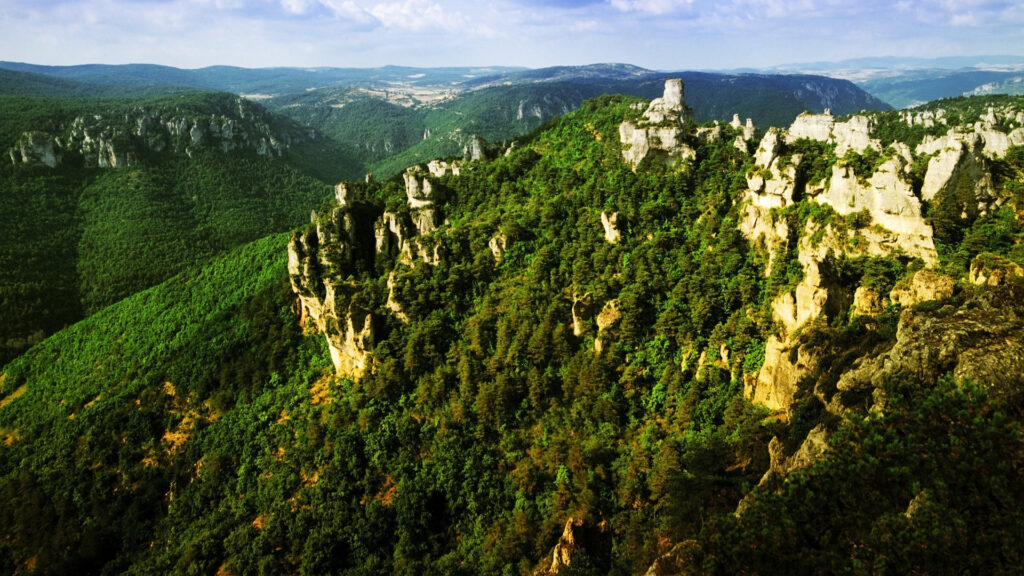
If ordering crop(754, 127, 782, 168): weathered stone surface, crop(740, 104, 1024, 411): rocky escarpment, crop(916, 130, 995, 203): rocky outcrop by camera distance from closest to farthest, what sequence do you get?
1. crop(740, 104, 1024, 411): rocky escarpment
2. crop(916, 130, 995, 203): rocky outcrop
3. crop(754, 127, 782, 168): weathered stone surface

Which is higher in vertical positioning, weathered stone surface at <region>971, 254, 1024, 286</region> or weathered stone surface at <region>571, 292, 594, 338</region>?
weathered stone surface at <region>971, 254, 1024, 286</region>

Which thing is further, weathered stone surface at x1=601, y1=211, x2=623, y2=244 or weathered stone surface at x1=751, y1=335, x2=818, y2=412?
weathered stone surface at x1=601, y1=211, x2=623, y2=244

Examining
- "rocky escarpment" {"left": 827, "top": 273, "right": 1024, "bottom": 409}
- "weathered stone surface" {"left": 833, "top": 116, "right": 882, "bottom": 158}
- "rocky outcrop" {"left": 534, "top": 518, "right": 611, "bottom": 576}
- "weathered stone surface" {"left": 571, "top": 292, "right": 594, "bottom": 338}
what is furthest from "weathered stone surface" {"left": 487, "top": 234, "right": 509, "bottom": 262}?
"rocky escarpment" {"left": 827, "top": 273, "right": 1024, "bottom": 409}

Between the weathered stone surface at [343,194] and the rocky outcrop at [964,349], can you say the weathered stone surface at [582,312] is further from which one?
the weathered stone surface at [343,194]

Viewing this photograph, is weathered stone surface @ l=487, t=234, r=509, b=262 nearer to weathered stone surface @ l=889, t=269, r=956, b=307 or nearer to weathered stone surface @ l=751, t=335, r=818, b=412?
weathered stone surface @ l=751, t=335, r=818, b=412

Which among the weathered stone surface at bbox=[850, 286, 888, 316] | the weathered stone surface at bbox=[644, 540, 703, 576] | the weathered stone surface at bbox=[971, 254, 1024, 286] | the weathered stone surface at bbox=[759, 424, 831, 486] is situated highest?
the weathered stone surface at bbox=[971, 254, 1024, 286]

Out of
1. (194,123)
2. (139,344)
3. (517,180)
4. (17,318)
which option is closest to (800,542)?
(517,180)

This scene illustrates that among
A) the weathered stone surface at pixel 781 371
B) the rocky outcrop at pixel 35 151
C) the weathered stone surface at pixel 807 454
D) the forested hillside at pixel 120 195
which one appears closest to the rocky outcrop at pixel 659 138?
the weathered stone surface at pixel 781 371

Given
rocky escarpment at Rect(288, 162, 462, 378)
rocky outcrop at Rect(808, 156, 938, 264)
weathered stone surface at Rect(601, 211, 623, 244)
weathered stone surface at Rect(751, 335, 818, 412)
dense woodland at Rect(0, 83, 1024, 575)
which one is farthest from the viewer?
rocky escarpment at Rect(288, 162, 462, 378)
